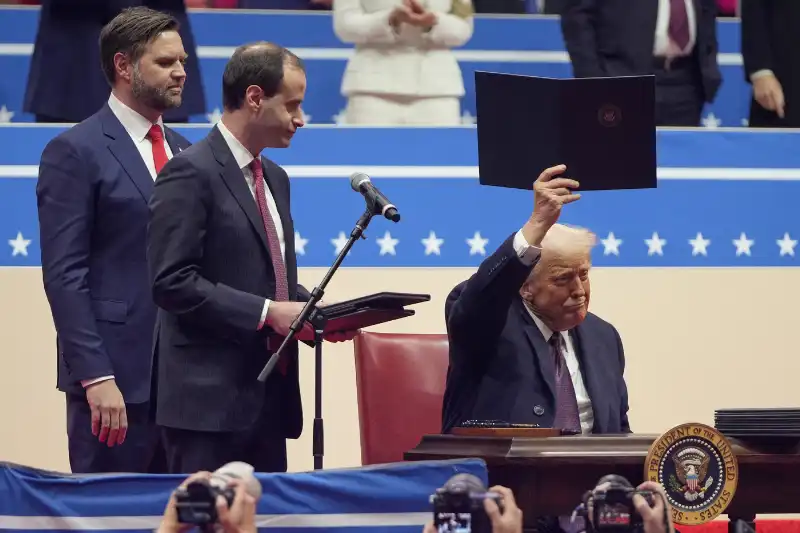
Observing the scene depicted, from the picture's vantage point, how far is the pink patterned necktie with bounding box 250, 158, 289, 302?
3.24m

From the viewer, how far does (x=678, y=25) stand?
17.2 feet

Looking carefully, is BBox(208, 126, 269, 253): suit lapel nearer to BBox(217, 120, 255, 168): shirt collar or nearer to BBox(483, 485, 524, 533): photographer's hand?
BBox(217, 120, 255, 168): shirt collar

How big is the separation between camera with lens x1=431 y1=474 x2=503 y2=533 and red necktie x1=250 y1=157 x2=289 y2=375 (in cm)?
119

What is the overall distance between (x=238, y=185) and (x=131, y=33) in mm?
555

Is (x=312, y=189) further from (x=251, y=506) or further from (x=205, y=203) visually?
(x=251, y=506)

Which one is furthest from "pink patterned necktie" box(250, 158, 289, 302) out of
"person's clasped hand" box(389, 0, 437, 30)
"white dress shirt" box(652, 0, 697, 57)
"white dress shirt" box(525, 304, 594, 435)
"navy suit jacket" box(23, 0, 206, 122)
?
"white dress shirt" box(652, 0, 697, 57)

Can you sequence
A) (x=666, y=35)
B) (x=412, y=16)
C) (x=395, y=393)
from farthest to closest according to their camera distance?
(x=666, y=35) < (x=412, y=16) < (x=395, y=393)

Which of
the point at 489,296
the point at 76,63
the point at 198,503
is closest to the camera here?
the point at 198,503

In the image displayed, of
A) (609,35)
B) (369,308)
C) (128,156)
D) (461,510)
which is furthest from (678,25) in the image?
(461,510)

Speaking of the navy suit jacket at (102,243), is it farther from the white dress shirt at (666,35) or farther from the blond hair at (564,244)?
the white dress shirt at (666,35)

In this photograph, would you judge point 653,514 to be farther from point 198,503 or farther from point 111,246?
point 111,246

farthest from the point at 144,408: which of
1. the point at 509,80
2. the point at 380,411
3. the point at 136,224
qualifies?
the point at 509,80

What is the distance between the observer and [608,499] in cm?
217

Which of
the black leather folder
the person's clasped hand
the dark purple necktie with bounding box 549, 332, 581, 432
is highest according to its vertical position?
the person's clasped hand
